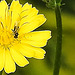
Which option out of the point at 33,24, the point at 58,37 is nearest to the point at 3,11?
the point at 33,24

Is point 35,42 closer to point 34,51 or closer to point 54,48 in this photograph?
point 34,51

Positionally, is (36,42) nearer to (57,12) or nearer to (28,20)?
(28,20)

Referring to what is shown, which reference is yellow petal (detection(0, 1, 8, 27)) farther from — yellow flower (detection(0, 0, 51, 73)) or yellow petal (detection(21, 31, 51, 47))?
yellow petal (detection(21, 31, 51, 47))

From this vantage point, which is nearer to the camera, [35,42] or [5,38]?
[35,42]

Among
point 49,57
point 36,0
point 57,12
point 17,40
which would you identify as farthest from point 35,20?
point 36,0

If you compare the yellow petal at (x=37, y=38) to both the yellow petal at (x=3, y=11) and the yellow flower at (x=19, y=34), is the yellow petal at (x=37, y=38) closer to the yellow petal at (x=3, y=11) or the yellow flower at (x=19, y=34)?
the yellow flower at (x=19, y=34)

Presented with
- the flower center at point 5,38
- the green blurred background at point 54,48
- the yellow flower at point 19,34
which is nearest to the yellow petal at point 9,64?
the yellow flower at point 19,34

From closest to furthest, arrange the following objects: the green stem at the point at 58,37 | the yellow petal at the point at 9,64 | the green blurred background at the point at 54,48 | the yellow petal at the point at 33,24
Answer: the green stem at the point at 58,37, the yellow petal at the point at 9,64, the yellow petal at the point at 33,24, the green blurred background at the point at 54,48
